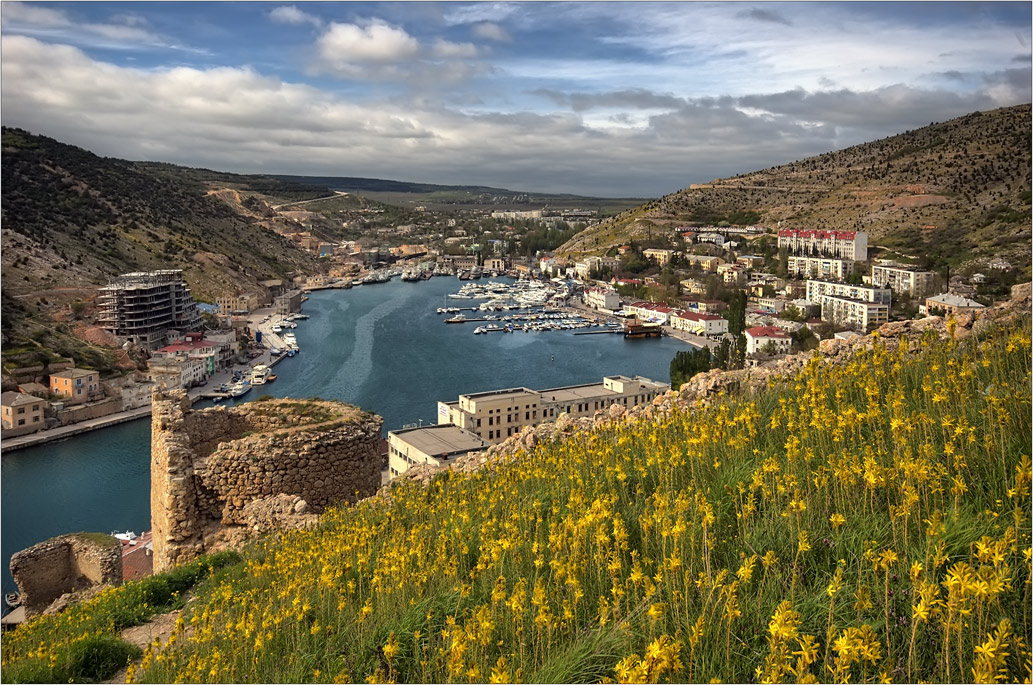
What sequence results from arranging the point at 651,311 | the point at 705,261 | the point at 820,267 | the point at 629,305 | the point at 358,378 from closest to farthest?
the point at 358,378, the point at 651,311, the point at 820,267, the point at 629,305, the point at 705,261

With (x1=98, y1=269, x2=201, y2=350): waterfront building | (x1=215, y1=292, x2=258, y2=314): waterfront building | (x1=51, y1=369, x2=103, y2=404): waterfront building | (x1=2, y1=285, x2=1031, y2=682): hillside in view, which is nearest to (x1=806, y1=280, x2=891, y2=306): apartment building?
(x1=98, y1=269, x2=201, y2=350): waterfront building

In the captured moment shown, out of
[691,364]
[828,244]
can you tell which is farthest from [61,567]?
[828,244]

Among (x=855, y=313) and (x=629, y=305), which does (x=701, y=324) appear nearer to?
(x=855, y=313)

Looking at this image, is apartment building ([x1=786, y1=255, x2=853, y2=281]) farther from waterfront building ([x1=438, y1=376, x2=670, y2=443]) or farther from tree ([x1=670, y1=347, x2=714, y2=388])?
waterfront building ([x1=438, y1=376, x2=670, y2=443])

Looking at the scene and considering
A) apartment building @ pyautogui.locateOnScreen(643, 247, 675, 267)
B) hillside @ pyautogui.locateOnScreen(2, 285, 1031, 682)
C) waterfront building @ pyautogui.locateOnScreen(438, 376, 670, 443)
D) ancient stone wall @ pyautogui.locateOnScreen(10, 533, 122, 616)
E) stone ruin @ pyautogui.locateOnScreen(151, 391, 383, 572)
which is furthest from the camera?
apartment building @ pyautogui.locateOnScreen(643, 247, 675, 267)

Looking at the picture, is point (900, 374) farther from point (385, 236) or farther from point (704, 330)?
point (385, 236)

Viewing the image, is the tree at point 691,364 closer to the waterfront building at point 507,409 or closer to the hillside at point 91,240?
the waterfront building at point 507,409
